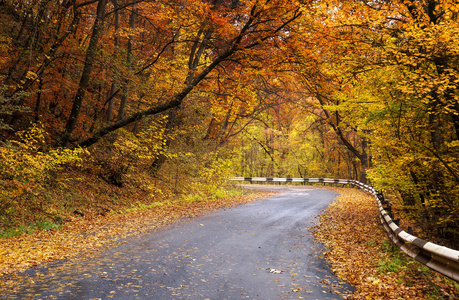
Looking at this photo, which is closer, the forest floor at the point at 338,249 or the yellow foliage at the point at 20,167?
the forest floor at the point at 338,249

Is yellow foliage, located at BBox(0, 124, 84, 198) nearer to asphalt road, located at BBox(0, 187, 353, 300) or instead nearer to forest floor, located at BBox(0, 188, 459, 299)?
forest floor, located at BBox(0, 188, 459, 299)

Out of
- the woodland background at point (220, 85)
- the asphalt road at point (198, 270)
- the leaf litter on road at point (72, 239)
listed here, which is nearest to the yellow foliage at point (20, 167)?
the woodland background at point (220, 85)

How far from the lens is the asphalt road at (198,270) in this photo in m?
4.80

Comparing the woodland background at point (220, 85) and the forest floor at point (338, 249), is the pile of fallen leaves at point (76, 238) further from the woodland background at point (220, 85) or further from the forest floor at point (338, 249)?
the woodland background at point (220, 85)

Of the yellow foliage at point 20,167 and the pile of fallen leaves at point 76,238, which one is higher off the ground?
the yellow foliage at point 20,167

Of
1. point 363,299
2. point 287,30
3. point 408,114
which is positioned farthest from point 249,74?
point 363,299

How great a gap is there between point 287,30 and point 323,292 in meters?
8.74

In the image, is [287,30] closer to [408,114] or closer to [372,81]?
[372,81]

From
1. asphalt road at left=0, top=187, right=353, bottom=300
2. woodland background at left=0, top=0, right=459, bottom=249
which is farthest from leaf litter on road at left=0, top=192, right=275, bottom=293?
woodland background at left=0, top=0, right=459, bottom=249

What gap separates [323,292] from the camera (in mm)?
5191

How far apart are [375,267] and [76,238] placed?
678 centimetres

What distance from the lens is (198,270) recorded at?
5941mm

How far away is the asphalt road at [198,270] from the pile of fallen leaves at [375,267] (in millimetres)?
357

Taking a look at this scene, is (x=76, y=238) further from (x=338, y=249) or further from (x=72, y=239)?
(x=338, y=249)
